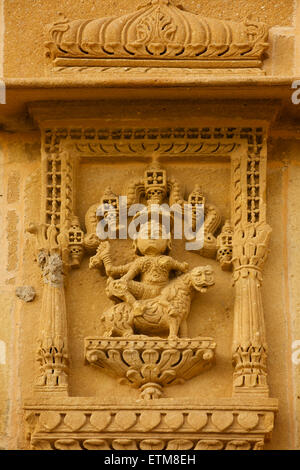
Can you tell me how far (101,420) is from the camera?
8.63 m

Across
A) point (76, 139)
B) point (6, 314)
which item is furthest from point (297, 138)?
point (6, 314)

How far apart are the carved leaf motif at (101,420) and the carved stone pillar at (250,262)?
638 millimetres

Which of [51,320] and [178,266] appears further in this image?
[178,266]

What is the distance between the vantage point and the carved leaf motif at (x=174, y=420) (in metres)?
8.62

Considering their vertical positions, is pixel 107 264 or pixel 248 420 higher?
pixel 107 264

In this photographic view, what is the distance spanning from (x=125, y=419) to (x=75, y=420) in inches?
9.3

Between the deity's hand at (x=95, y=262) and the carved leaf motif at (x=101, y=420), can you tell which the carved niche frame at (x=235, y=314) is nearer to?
the carved leaf motif at (x=101, y=420)

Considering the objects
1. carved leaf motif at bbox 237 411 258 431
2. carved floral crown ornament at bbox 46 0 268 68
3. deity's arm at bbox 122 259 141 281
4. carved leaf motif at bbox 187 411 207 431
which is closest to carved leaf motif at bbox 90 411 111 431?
carved leaf motif at bbox 187 411 207 431

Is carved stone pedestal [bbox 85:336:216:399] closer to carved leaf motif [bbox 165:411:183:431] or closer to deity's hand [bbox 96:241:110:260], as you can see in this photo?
carved leaf motif [bbox 165:411:183:431]

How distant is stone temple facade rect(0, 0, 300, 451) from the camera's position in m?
8.76

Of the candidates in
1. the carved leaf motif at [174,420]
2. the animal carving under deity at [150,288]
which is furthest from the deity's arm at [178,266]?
the carved leaf motif at [174,420]

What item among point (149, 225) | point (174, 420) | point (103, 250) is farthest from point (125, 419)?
point (149, 225)

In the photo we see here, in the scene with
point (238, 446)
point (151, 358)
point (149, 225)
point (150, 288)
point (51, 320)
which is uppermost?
point (149, 225)

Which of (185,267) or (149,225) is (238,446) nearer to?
(185,267)
